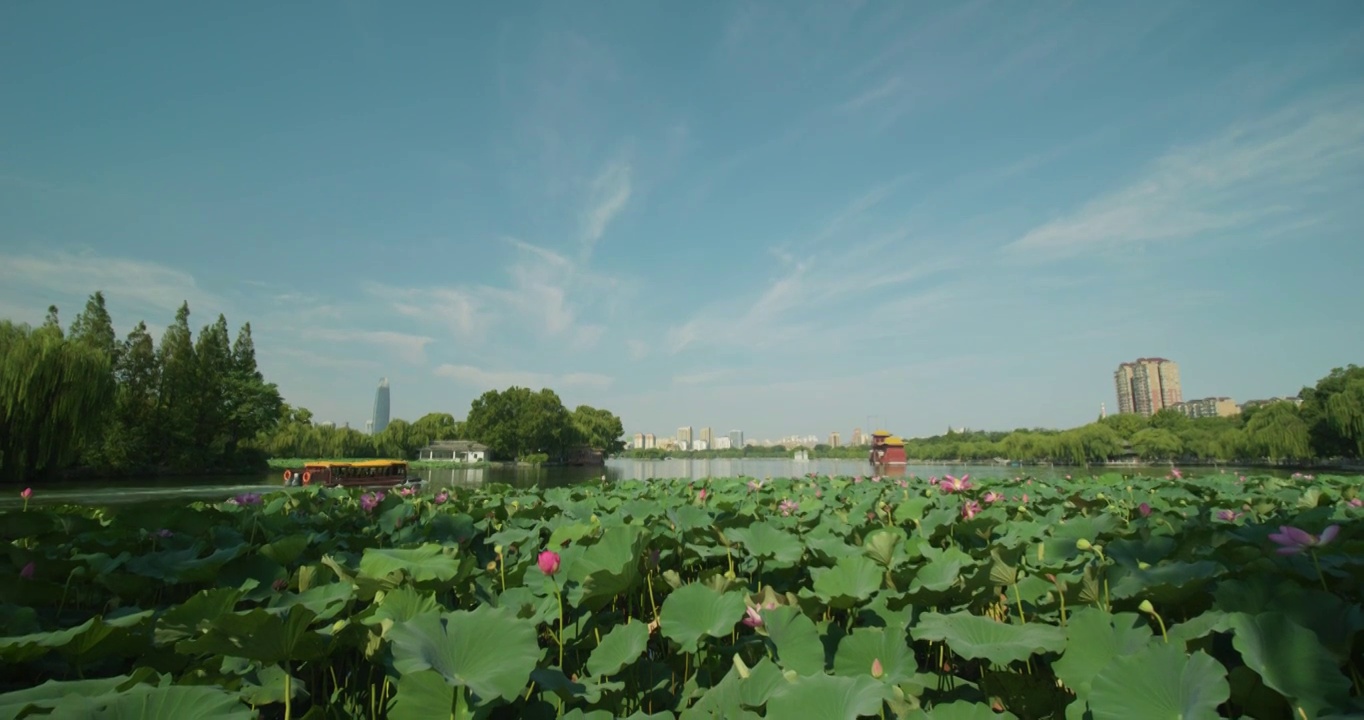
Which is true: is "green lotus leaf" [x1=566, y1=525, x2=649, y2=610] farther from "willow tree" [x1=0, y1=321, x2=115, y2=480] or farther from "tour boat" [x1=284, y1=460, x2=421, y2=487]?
"willow tree" [x1=0, y1=321, x2=115, y2=480]

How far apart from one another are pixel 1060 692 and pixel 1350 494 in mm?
4578

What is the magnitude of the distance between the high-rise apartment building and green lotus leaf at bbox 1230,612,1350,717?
445ft

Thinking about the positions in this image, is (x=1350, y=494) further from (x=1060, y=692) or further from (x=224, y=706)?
(x=224, y=706)

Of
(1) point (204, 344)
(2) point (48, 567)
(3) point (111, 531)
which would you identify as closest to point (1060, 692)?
(2) point (48, 567)

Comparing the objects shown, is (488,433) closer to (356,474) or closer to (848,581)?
(356,474)

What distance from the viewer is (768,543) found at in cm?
201

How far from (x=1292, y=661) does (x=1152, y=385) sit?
139723 mm

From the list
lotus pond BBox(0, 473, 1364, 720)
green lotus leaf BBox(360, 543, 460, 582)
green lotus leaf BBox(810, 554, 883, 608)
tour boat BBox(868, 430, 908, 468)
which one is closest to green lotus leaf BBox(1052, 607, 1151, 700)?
lotus pond BBox(0, 473, 1364, 720)

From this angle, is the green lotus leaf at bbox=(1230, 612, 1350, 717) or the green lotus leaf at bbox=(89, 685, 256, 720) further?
the green lotus leaf at bbox=(1230, 612, 1350, 717)

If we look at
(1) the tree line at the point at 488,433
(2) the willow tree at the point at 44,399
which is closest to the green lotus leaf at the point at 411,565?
(2) the willow tree at the point at 44,399

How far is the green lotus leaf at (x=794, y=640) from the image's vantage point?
4.26ft

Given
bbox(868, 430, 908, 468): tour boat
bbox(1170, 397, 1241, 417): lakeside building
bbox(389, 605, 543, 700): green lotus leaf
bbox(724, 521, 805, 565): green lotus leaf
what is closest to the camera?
bbox(389, 605, 543, 700): green lotus leaf

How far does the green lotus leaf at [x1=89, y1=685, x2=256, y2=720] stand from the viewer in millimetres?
818

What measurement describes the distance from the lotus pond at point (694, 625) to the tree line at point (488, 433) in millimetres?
55297
